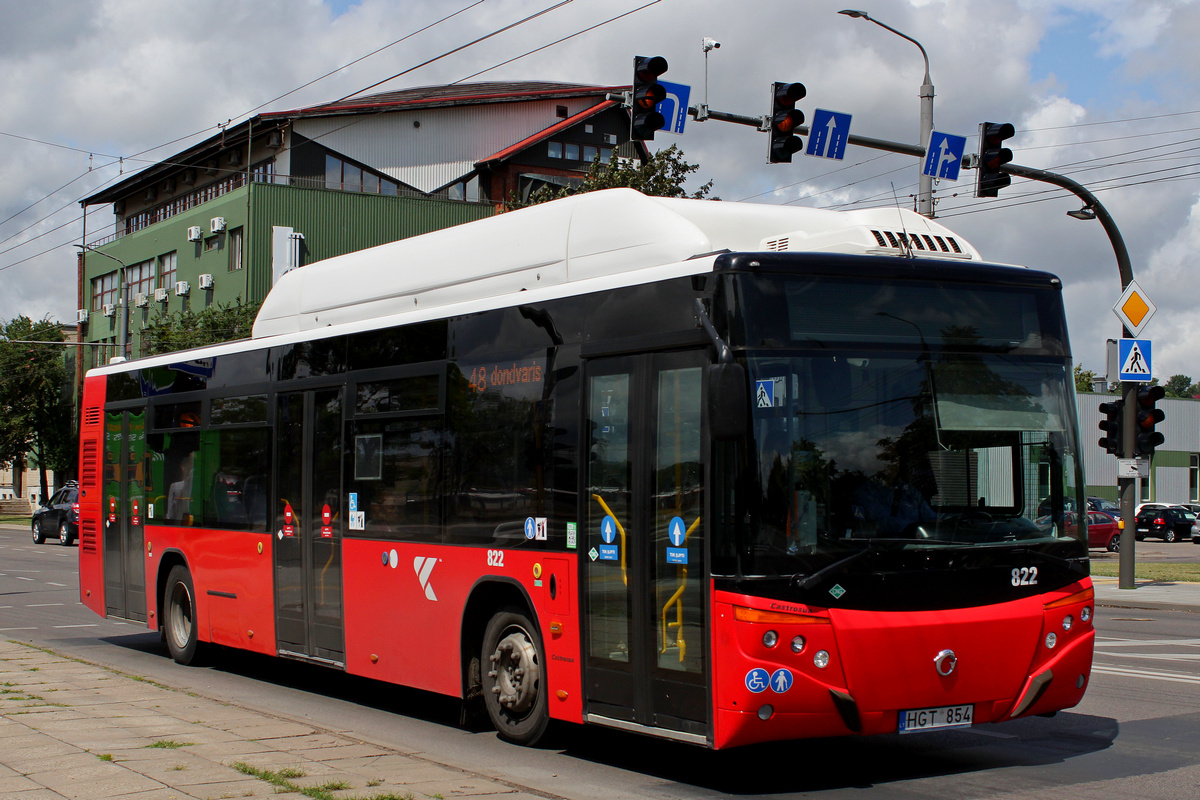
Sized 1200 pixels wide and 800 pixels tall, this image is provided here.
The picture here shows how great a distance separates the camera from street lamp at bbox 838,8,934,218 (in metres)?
20.5

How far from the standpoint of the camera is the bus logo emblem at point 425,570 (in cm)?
924

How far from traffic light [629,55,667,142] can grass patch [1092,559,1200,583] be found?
53.2 ft

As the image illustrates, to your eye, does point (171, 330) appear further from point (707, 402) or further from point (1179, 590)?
point (707, 402)

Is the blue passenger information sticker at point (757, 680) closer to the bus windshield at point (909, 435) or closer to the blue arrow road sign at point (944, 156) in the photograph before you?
the bus windshield at point (909, 435)

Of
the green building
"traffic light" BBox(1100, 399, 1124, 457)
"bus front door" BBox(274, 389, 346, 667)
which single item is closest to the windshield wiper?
"bus front door" BBox(274, 389, 346, 667)

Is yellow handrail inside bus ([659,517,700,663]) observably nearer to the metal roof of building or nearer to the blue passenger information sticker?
the blue passenger information sticker

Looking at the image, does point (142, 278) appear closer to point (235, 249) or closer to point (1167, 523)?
point (235, 249)

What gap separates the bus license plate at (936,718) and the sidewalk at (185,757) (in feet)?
6.76

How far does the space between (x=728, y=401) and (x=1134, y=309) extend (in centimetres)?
1696

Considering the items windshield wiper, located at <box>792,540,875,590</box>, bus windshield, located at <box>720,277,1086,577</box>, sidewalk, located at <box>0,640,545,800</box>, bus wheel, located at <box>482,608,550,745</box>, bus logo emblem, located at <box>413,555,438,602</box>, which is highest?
bus windshield, located at <box>720,277,1086,577</box>

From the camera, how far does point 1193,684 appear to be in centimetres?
1098

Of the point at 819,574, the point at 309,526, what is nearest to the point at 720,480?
the point at 819,574

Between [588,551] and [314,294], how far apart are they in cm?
548

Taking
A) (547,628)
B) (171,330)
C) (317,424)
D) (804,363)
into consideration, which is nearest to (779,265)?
(804,363)
